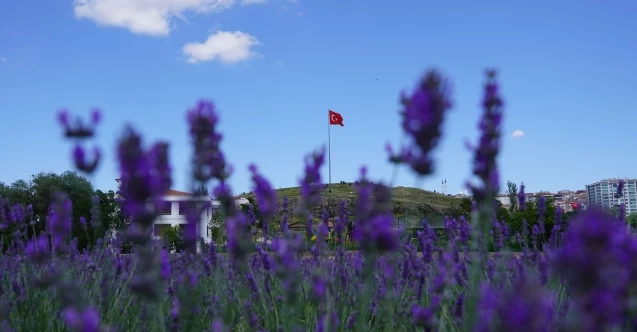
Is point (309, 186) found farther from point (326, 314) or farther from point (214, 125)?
point (326, 314)

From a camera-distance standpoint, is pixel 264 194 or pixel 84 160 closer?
pixel 264 194

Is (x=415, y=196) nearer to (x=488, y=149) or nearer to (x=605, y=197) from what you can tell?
(x=605, y=197)

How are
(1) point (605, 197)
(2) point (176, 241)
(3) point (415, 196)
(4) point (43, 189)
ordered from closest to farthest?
(1) point (605, 197) < (2) point (176, 241) < (4) point (43, 189) < (3) point (415, 196)

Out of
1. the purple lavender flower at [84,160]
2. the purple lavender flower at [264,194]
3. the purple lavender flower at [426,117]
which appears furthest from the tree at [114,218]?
the purple lavender flower at [426,117]

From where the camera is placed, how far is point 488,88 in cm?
167

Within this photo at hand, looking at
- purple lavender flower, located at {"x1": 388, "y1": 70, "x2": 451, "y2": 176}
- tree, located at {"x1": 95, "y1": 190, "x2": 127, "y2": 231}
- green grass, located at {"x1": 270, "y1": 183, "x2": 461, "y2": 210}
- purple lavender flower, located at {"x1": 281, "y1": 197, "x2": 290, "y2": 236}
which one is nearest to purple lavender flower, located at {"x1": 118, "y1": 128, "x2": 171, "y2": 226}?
purple lavender flower, located at {"x1": 388, "y1": 70, "x2": 451, "y2": 176}

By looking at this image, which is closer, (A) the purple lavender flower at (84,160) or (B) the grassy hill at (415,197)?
(A) the purple lavender flower at (84,160)

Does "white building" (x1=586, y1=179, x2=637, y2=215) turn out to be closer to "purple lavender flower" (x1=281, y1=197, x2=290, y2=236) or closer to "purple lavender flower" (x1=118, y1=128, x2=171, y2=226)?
"purple lavender flower" (x1=118, y1=128, x2=171, y2=226)

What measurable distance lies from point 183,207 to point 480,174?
0.84 m

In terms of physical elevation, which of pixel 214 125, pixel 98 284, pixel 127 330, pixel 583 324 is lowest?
pixel 127 330

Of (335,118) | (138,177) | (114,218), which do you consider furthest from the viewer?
(335,118)

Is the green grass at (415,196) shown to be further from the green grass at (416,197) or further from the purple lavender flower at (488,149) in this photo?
the purple lavender flower at (488,149)

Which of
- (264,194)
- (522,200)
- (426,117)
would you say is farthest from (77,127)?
(522,200)

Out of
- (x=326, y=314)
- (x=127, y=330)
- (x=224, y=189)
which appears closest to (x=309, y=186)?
(x=224, y=189)
